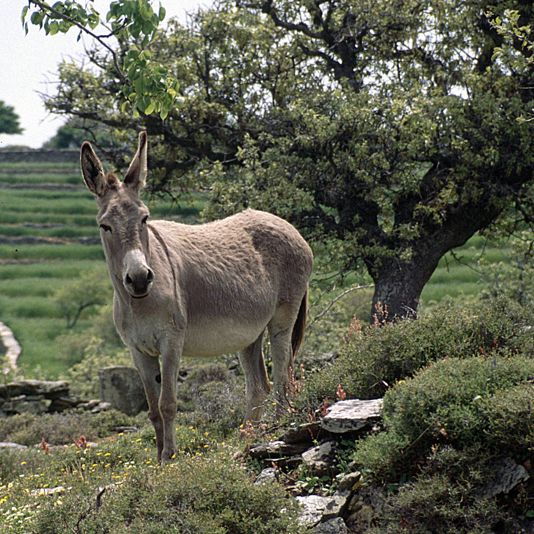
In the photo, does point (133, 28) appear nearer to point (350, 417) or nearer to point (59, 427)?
point (350, 417)

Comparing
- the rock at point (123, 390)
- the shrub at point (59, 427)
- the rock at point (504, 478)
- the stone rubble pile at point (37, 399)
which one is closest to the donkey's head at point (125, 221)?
the rock at point (504, 478)

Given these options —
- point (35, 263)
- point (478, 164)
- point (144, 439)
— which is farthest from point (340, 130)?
point (35, 263)

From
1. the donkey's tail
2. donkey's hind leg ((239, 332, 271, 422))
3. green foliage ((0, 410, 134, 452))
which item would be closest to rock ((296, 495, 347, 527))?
donkey's hind leg ((239, 332, 271, 422))

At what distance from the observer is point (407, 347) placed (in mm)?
7758

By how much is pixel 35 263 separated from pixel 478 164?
197 feet

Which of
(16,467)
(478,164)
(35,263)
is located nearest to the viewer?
(16,467)

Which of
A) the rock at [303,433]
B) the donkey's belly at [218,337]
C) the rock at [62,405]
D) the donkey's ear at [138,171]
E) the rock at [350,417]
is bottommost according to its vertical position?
the rock at [62,405]

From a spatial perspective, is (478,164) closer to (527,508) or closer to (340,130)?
(340,130)

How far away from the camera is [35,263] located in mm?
68750

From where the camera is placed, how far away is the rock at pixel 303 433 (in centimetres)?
723

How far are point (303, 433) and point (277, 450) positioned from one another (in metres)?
0.28

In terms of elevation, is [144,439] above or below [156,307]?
below

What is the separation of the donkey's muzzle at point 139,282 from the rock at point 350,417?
190 centimetres

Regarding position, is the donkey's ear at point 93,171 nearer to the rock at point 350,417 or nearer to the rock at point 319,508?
the rock at point 350,417
